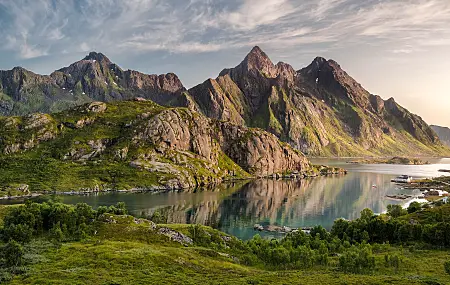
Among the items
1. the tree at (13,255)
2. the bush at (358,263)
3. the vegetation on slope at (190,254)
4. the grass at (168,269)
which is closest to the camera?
the grass at (168,269)

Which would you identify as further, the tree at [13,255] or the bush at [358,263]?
the bush at [358,263]

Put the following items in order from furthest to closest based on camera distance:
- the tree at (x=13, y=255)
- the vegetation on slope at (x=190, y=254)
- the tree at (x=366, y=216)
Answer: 1. the tree at (x=366, y=216)
2. the tree at (x=13, y=255)
3. the vegetation on slope at (x=190, y=254)

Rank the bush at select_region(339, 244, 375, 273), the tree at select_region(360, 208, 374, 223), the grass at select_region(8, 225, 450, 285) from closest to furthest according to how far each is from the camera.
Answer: the grass at select_region(8, 225, 450, 285), the bush at select_region(339, 244, 375, 273), the tree at select_region(360, 208, 374, 223)

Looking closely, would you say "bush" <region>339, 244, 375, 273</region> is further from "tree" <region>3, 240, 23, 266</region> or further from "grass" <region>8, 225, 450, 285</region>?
"tree" <region>3, 240, 23, 266</region>

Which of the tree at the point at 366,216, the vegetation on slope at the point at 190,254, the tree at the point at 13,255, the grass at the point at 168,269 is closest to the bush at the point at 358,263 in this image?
the vegetation on slope at the point at 190,254

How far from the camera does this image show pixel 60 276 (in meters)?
62.1

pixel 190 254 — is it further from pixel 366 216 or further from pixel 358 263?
pixel 366 216

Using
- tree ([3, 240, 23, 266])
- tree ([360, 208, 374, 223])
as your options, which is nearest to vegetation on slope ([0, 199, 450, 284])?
tree ([3, 240, 23, 266])

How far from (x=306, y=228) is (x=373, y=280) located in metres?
87.9

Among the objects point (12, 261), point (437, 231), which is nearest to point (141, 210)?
point (12, 261)

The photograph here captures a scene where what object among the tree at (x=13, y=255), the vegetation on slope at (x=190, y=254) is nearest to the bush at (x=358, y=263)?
the vegetation on slope at (x=190, y=254)

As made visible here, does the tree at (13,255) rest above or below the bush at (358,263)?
above

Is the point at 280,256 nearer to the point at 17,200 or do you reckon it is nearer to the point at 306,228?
the point at 306,228

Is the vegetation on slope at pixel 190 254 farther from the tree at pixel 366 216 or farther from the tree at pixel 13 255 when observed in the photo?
the tree at pixel 366 216
